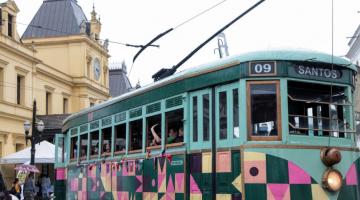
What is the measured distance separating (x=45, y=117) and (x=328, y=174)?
1386 inches

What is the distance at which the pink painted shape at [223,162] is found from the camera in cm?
780

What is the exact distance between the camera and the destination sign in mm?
7801

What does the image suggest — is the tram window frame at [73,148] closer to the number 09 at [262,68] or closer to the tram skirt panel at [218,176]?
the tram skirt panel at [218,176]

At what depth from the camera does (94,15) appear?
5309 cm

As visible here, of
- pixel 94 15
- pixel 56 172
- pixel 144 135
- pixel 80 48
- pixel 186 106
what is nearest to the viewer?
pixel 186 106

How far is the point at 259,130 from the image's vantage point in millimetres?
7680

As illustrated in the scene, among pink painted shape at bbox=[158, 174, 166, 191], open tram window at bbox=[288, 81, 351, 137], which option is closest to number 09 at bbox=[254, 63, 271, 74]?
open tram window at bbox=[288, 81, 351, 137]

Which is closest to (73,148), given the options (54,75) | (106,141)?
(106,141)

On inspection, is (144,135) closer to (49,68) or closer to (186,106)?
(186,106)

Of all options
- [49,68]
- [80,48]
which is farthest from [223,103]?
[80,48]

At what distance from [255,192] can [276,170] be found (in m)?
0.39

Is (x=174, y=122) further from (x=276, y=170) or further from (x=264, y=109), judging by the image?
(x=276, y=170)

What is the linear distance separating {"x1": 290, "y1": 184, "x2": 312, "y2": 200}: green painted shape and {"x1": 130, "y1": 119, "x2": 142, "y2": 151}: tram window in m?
3.52

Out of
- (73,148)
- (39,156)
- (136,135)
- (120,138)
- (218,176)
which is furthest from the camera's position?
(39,156)
